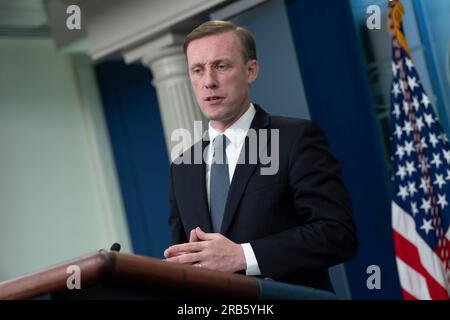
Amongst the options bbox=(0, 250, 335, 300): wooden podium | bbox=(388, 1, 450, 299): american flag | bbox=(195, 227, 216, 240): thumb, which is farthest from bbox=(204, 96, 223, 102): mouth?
bbox=(388, 1, 450, 299): american flag

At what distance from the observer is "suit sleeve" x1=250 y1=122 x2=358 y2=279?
1.76 metres

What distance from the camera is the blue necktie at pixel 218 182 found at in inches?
76.8

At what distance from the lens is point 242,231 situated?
6.20 ft

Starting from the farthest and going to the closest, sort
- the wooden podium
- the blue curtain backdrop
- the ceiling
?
the blue curtain backdrop < the ceiling < the wooden podium

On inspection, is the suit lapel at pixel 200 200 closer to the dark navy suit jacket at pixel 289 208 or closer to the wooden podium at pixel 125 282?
the dark navy suit jacket at pixel 289 208

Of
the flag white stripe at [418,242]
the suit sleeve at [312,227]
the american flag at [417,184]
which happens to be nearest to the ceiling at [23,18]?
the american flag at [417,184]

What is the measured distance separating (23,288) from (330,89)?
127 inches

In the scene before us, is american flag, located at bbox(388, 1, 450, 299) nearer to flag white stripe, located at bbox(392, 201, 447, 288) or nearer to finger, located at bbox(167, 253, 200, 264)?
flag white stripe, located at bbox(392, 201, 447, 288)

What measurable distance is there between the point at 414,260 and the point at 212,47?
1.90 meters

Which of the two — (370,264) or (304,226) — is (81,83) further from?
(304,226)

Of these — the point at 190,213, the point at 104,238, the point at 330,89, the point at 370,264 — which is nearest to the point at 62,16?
the point at 104,238

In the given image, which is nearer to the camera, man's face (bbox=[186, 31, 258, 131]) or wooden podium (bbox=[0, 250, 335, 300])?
wooden podium (bbox=[0, 250, 335, 300])

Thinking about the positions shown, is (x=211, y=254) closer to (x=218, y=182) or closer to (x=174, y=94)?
(x=218, y=182)

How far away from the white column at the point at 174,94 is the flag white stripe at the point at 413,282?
181cm
